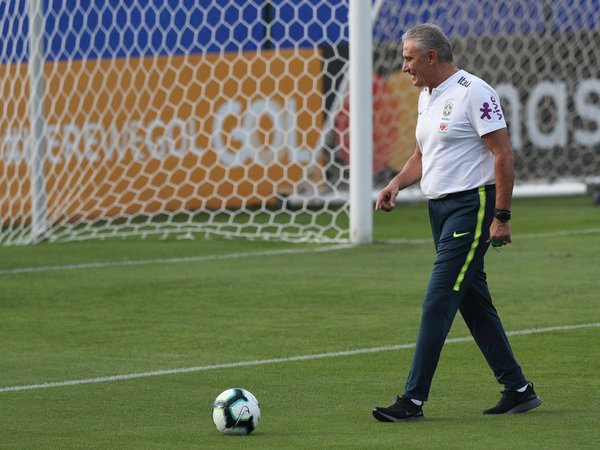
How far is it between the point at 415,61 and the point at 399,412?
1473mm

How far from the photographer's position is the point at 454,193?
6.47m

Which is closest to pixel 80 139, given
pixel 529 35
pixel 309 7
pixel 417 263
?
pixel 309 7

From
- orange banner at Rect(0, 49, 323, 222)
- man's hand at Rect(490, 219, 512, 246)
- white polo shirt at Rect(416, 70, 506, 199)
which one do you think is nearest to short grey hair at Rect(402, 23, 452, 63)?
white polo shirt at Rect(416, 70, 506, 199)

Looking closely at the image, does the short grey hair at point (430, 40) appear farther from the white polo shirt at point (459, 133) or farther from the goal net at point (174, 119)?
the goal net at point (174, 119)

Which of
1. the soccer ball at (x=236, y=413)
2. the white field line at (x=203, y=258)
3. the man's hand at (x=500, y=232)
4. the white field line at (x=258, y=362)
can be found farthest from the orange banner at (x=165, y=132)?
the soccer ball at (x=236, y=413)

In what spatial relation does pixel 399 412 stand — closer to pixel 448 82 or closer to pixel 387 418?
pixel 387 418

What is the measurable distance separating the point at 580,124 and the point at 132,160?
21.5ft

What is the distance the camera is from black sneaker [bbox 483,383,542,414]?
653 cm

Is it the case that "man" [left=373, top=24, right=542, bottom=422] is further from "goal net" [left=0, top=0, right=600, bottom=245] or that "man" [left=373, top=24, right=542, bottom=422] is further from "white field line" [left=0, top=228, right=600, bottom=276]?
"goal net" [left=0, top=0, right=600, bottom=245]

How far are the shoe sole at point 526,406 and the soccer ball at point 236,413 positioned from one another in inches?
45.6

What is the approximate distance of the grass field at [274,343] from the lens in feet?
20.4

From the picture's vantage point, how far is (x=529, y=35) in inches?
806

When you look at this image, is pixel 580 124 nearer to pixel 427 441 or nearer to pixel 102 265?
pixel 102 265

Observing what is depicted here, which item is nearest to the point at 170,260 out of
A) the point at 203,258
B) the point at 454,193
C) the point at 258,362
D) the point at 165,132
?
the point at 203,258
